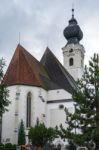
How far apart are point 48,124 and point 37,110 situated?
307 cm

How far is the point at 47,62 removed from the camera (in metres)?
53.5

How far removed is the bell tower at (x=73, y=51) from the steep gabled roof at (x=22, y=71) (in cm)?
1354

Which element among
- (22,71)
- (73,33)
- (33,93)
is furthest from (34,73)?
(73,33)

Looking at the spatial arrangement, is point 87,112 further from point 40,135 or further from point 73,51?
point 73,51

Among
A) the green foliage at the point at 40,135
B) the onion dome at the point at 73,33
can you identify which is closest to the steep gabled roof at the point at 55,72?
the onion dome at the point at 73,33

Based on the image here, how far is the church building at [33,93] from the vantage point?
1676 inches

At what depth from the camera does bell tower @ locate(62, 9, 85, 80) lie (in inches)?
2381

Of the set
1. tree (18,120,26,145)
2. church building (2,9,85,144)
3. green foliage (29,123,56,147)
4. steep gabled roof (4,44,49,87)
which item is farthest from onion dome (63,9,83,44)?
green foliage (29,123,56,147)

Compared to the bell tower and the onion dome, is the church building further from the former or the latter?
the onion dome

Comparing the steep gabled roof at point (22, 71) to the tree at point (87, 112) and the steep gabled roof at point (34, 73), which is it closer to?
the steep gabled roof at point (34, 73)

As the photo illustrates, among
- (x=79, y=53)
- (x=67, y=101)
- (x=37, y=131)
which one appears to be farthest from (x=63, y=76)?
(x=37, y=131)

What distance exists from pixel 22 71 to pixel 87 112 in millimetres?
21282

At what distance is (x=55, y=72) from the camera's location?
51.7 meters

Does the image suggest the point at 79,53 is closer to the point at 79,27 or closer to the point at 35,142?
the point at 79,27
